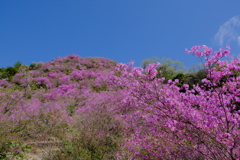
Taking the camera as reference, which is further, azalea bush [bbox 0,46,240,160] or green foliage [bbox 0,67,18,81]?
green foliage [bbox 0,67,18,81]

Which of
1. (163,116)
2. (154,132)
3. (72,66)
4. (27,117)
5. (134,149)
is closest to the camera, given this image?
(163,116)

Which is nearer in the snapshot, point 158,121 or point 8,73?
point 158,121

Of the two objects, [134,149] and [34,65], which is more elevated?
[34,65]

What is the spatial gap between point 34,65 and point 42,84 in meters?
7.69

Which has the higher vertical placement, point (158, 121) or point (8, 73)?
point (8, 73)

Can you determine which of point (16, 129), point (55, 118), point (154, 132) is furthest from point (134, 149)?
point (55, 118)

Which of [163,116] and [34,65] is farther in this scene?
[34,65]

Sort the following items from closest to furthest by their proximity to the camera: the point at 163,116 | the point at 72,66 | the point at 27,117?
1. the point at 163,116
2. the point at 27,117
3. the point at 72,66

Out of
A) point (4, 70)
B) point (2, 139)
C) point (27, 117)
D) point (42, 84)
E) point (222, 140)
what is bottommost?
point (2, 139)

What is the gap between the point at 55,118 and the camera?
8.35m

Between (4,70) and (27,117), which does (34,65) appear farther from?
(27,117)

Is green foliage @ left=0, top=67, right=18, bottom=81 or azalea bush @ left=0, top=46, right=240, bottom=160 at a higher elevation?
green foliage @ left=0, top=67, right=18, bottom=81

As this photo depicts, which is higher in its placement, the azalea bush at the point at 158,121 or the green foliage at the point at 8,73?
the green foliage at the point at 8,73

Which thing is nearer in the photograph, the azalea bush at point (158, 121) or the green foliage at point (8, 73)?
the azalea bush at point (158, 121)
